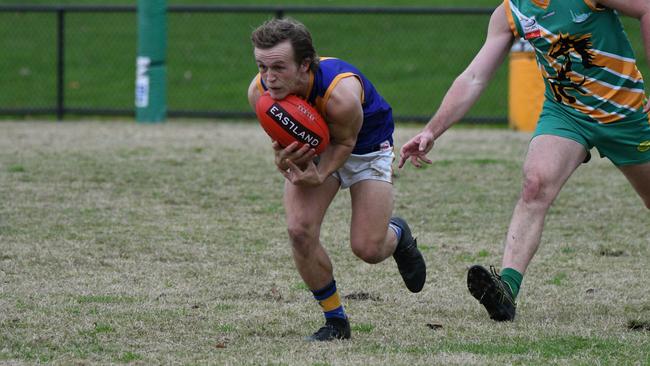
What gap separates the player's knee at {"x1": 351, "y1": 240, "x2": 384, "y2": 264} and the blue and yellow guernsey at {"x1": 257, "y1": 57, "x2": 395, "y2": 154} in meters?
0.46

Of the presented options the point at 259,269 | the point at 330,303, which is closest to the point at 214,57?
the point at 259,269

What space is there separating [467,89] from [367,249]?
0.97 metres

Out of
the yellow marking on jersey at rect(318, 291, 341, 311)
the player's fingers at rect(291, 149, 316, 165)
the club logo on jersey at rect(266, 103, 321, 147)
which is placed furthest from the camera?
the yellow marking on jersey at rect(318, 291, 341, 311)

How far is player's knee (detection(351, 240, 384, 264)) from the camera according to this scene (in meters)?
5.74

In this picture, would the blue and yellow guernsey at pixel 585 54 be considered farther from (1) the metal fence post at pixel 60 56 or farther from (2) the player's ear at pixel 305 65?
(1) the metal fence post at pixel 60 56

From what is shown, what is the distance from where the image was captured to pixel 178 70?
73.2 feet

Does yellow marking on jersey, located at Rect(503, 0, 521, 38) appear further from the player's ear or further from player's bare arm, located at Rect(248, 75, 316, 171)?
player's bare arm, located at Rect(248, 75, 316, 171)

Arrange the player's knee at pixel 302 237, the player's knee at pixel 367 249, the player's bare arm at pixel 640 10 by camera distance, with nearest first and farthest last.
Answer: the player's knee at pixel 302 237 < the player's bare arm at pixel 640 10 < the player's knee at pixel 367 249

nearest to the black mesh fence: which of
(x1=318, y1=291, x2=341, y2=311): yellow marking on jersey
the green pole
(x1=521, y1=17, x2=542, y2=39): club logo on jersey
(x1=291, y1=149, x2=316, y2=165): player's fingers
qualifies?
the green pole

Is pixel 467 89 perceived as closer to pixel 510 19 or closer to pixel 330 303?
pixel 510 19

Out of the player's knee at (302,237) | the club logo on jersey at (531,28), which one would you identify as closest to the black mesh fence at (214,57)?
the club logo on jersey at (531,28)

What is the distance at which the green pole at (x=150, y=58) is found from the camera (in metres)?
15.7

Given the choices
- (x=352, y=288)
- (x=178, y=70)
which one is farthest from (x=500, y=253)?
(x=178, y=70)

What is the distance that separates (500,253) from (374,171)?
7.40 ft
